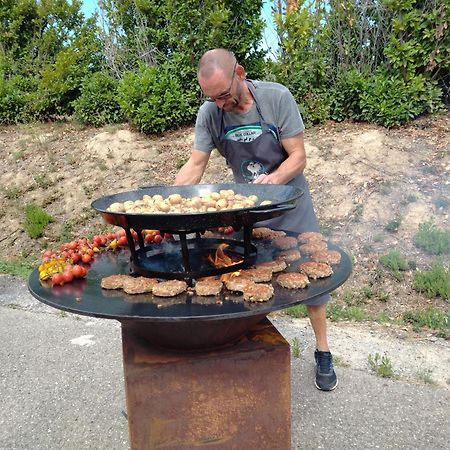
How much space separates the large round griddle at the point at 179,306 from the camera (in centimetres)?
177

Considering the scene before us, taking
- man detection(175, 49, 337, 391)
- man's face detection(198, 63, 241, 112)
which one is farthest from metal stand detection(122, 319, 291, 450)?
man's face detection(198, 63, 241, 112)

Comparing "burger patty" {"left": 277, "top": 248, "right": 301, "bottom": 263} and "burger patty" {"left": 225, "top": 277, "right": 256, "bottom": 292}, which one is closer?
"burger patty" {"left": 225, "top": 277, "right": 256, "bottom": 292}

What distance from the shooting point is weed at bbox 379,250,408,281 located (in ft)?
14.8

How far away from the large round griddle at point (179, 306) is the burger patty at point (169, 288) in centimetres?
2

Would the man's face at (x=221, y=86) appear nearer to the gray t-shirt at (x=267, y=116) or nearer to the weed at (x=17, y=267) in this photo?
the gray t-shirt at (x=267, y=116)

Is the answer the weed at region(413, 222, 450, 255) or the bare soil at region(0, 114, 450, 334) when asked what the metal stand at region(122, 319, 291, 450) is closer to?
the bare soil at region(0, 114, 450, 334)

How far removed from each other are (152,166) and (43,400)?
4131mm

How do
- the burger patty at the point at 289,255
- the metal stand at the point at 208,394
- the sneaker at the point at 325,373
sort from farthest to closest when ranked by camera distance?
the sneaker at the point at 325,373, the burger patty at the point at 289,255, the metal stand at the point at 208,394

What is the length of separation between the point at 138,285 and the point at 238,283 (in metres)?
0.39

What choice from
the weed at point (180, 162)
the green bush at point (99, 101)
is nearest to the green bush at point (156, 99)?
the green bush at point (99, 101)

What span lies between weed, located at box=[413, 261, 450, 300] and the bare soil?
0.07 meters

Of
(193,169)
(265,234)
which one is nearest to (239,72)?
(193,169)

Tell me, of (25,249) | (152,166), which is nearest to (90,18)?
(152,166)

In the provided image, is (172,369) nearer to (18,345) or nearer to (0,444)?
(0,444)
